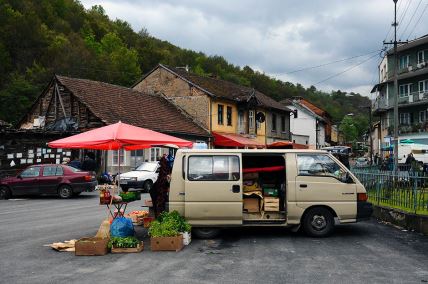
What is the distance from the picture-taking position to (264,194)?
10.7 meters

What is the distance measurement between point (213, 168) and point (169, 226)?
1767 mm

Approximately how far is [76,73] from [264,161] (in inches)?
1954

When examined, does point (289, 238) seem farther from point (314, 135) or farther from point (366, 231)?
point (314, 135)

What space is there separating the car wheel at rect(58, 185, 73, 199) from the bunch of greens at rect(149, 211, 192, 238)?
1210 cm

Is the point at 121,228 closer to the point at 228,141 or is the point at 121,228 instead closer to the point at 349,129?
the point at 228,141

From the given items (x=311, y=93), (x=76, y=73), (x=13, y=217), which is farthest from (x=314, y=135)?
(x=13, y=217)

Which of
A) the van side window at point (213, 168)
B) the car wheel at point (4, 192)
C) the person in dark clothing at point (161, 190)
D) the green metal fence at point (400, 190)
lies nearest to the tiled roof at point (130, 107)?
the car wheel at point (4, 192)

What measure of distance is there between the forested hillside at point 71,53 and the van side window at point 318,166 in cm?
4584

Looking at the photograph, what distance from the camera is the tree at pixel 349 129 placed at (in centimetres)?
11862

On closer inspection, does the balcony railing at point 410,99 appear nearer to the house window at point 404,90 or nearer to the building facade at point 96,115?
the house window at point 404,90

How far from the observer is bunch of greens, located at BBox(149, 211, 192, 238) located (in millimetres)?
9148

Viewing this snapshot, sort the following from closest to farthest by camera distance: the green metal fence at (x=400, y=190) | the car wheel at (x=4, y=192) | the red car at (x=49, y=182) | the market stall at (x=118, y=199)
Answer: the market stall at (x=118, y=199) < the green metal fence at (x=400, y=190) < the red car at (x=49, y=182) < the car wheel at (x=4, y=192)

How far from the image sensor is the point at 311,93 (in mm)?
94250

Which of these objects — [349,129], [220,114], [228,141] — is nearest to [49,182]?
[228,141]
